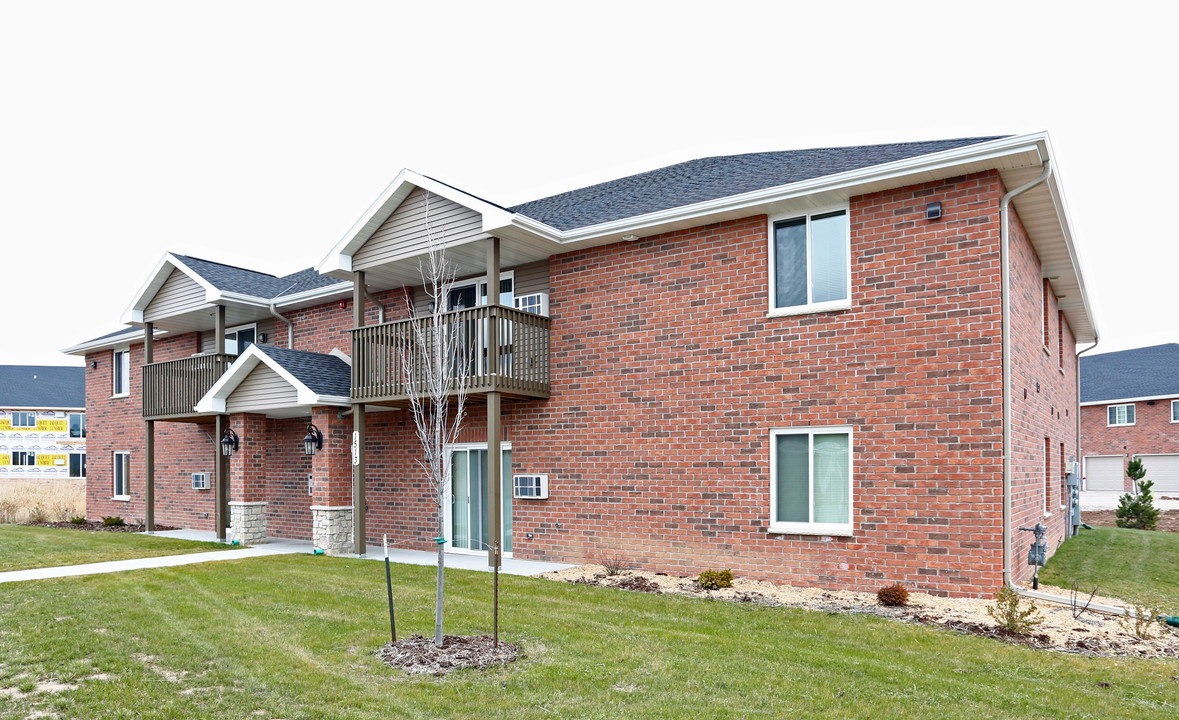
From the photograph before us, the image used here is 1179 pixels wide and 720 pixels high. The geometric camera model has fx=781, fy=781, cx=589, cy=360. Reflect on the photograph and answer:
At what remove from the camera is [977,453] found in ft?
31.7

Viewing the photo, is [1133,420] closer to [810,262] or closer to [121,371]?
[810,262]

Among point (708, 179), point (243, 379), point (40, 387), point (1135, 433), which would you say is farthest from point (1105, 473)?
point (40, 387)

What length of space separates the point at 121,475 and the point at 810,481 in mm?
21222

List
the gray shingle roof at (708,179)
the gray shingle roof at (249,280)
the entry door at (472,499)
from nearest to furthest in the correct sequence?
the gray shingle roof at (708,179)
the entry door at (472,499)
the gray shingle roof at (249,280)

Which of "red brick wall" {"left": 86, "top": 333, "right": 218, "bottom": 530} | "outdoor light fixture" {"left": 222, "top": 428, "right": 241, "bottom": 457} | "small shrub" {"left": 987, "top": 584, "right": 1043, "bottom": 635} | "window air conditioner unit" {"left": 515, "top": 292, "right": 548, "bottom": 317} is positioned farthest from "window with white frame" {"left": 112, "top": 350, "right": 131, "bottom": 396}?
"small shrub" {"left": 987, "top": 584, "right": 1043, "bottom": 635}

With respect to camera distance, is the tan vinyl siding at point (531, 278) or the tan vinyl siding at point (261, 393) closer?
the tan vinyl siding at point (531, 278)

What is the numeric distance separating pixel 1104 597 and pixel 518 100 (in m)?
18.0

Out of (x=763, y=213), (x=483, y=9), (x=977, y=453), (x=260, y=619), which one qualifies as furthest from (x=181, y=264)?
(x=977, y=453)

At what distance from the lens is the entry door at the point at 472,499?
14438 millimetres

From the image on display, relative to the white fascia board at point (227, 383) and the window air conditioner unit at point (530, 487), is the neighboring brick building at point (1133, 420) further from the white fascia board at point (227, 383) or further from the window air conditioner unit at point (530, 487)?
the white fascia board at point (227, 383)

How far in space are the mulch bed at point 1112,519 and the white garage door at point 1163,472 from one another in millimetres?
8936

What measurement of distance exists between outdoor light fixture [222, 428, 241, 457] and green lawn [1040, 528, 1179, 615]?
15.1 meters

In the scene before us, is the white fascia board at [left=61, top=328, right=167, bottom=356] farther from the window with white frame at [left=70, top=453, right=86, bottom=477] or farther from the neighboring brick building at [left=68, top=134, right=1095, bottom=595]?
the window with white frame at [left=70, top=453, right=86, bottom=477]

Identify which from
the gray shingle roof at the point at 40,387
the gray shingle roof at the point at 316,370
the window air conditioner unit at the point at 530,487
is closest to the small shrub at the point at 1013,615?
the window air conditioner unit at the point at 530,487
